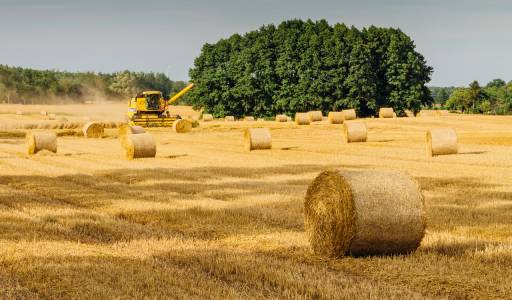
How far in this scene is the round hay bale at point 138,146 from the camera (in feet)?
82.2

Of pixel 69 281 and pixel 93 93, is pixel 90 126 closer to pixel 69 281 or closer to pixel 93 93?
pixel 69 281

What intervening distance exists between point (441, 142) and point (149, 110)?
2416 centimetres

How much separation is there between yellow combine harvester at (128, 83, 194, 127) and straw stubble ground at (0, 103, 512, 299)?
73.5ft

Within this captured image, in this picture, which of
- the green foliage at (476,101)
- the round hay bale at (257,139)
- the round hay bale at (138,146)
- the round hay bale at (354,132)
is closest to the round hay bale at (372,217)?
the round hay bale at (138,146)

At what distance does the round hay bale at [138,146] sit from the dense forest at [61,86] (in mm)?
127500

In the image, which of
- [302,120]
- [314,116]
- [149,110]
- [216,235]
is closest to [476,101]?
[314,116]

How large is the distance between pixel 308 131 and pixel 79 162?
23.8 metres

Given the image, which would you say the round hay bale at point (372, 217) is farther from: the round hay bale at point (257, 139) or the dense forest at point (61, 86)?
the dense forest at point (61, 86)

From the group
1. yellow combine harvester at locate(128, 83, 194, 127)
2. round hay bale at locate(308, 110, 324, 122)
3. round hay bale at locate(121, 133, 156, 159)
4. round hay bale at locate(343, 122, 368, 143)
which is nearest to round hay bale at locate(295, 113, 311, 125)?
round hay bale at locate(308, 110, 324, 122)

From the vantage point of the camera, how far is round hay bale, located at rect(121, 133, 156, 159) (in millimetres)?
25062

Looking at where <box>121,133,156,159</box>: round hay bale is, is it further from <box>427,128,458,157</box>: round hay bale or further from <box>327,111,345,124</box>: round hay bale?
<box>327,111,345,124</box>: round hay bale

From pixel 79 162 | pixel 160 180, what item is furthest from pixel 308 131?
pixel 160 180

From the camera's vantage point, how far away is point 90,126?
135ft

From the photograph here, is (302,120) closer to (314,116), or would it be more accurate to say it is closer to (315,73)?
(314,116)
